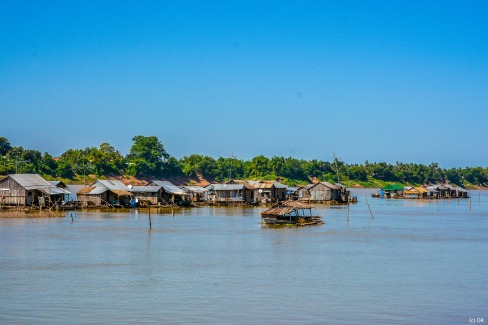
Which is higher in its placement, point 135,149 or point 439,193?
point 135,149

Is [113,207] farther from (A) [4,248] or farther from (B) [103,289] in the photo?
(B) [103,289]

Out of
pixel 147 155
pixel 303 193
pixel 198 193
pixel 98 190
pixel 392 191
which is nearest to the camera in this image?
pixel 98 190

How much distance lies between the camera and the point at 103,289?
730 inches

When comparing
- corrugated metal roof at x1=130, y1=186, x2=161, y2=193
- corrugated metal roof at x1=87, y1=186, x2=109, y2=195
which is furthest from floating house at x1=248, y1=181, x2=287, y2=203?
corrugated metal roof at x1=87, y1=186, x2=109, y2=195

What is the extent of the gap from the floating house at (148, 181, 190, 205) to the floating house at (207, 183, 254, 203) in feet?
12.3

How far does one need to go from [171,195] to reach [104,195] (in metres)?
7.19

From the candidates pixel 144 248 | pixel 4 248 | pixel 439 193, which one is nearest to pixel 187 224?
pixel 144 248

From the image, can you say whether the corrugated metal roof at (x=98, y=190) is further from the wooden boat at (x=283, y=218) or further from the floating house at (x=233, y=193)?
the wooden boat at (x=283, y=218)

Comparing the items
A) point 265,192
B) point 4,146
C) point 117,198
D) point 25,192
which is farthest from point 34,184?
point 4,146

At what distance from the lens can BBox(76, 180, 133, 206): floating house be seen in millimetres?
52562

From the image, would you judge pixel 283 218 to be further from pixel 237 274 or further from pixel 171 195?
pixel 171 195

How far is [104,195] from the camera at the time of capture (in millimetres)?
53094

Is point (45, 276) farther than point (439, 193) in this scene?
No

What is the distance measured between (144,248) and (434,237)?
16669mm
